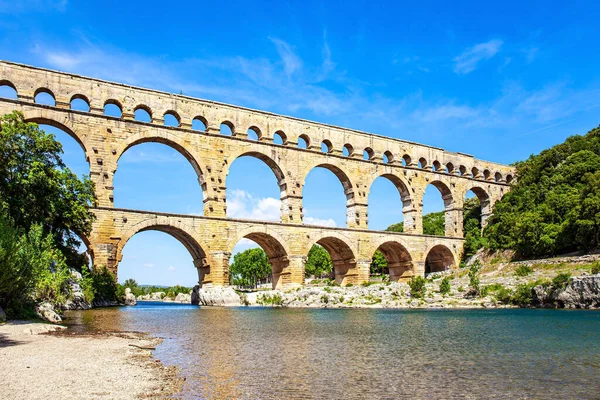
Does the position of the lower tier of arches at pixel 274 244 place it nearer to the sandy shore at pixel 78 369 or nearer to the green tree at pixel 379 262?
the sandy shore at pixel 78 369

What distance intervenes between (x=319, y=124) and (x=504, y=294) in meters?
16.9

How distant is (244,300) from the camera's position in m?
31.4

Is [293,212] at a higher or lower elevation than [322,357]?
higher

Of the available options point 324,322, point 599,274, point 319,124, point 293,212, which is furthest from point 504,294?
point 319,124

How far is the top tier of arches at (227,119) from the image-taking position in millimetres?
28188

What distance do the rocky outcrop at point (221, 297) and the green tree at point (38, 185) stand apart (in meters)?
8.08

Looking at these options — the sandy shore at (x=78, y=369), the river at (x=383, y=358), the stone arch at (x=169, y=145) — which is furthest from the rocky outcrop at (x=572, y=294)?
the sandy shore at (x=78, y=369)

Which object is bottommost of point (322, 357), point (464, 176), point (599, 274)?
point (322, 357)

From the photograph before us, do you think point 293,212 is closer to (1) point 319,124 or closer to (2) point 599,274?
(1) point 319,124

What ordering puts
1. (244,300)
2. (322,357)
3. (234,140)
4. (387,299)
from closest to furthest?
1. (322,357)
2. (387,299)
3. (244,300)
4. (234,140)

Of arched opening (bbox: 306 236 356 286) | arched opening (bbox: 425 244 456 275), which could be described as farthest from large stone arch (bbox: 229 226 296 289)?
arched opening (bbox: 425 244 456 275)

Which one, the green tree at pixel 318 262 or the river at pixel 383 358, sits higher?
the green tree at pixel 318 262

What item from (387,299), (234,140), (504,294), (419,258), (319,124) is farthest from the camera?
(419,258)

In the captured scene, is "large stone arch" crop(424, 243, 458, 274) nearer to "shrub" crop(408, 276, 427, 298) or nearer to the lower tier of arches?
the lower tier of arches
